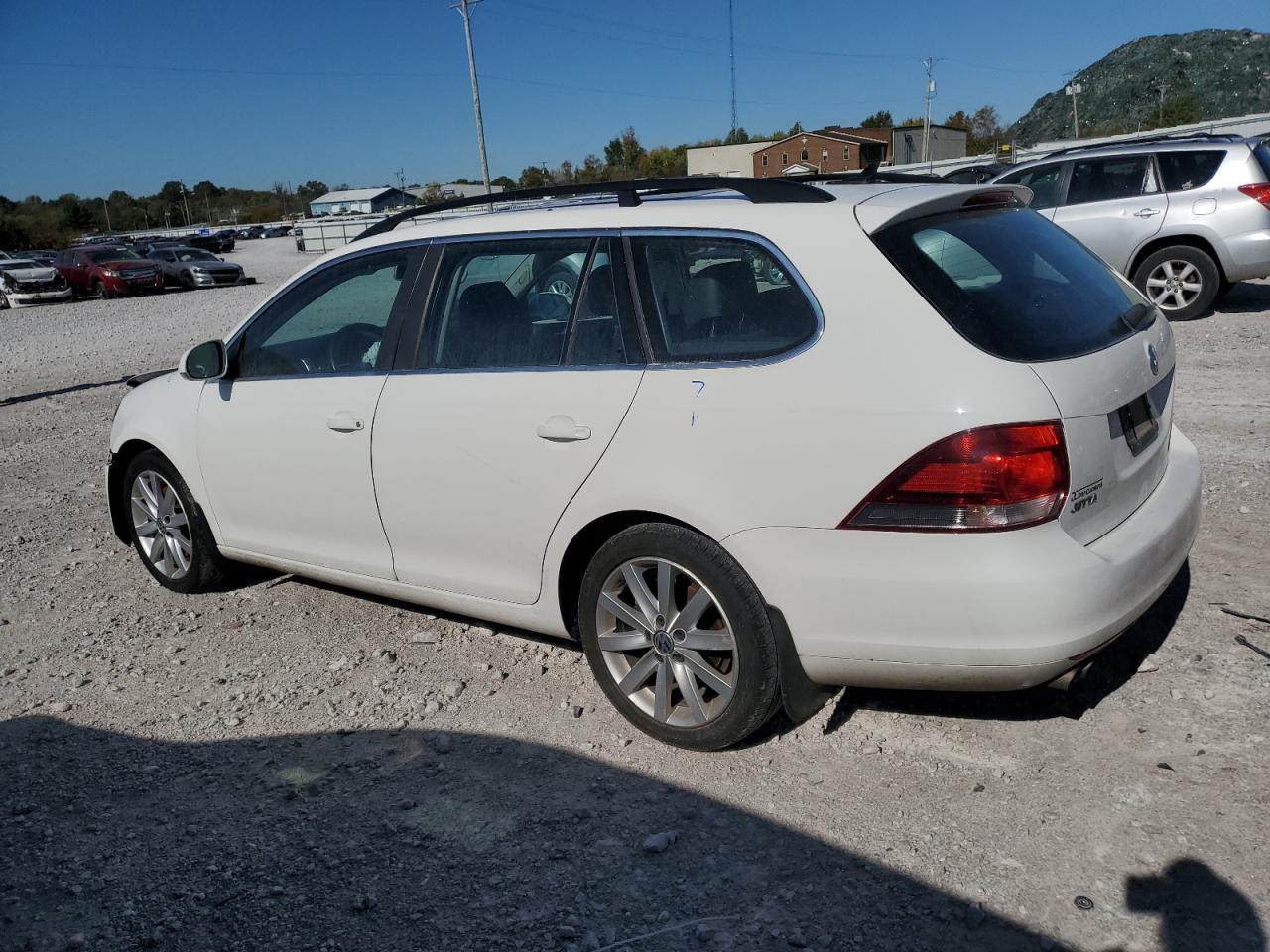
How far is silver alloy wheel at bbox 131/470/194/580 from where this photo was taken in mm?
5125

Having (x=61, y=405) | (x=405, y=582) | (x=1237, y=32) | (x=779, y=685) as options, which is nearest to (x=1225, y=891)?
(x=779, y=685)

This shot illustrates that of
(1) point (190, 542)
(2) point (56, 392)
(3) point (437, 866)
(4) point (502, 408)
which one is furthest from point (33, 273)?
(3) point (437, 866)

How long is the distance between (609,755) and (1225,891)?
1.81 meters

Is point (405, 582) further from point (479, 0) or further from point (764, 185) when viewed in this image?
point (479, 0)

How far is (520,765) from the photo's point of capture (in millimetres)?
3512

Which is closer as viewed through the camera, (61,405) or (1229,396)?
(1229,396)

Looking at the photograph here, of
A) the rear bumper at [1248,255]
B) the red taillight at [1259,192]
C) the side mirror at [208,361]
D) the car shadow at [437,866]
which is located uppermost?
the red taillight at [1259,192]

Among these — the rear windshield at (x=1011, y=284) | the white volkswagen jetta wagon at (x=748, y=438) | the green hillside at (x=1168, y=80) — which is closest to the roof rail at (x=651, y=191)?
the white volkswagen jetta wagon at (x=748, y=438)

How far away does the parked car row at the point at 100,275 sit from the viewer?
2845 centimetres

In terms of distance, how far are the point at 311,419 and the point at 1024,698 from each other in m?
2.93

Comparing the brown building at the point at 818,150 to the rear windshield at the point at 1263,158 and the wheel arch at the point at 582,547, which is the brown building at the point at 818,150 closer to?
the rear windshield at the point at 1263,158

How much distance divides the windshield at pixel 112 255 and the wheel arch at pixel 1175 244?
27840 millimetres

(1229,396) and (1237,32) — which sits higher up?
(1237,32)

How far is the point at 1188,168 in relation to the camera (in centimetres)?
1088
